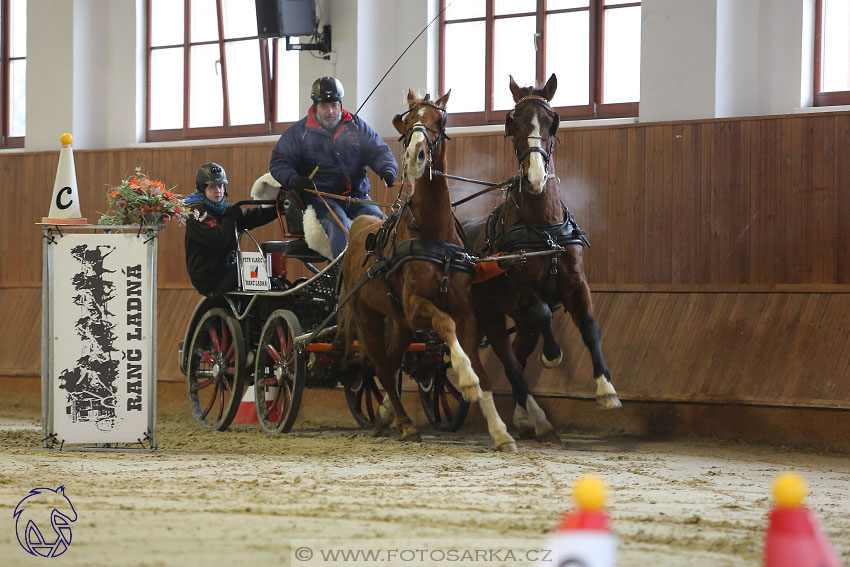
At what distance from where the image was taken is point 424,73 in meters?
10.3

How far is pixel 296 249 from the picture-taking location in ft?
26.9

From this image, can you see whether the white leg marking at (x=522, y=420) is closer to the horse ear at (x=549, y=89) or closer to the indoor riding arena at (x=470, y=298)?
the indoor riding arena at (x=470, y=298)

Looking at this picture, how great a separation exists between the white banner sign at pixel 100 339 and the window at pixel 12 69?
617 cm

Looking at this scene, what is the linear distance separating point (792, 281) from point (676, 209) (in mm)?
1044

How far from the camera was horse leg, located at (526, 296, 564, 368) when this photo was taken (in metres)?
7.06

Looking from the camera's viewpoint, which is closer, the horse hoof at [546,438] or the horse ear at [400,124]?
the horse ear at [400,124]

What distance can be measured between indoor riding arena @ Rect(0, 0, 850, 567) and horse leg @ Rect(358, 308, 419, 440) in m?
0.18

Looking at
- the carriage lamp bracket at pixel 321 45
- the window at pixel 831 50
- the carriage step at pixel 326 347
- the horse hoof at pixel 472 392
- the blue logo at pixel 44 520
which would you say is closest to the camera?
the blue logo at pixel 44 520

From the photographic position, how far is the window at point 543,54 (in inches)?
384

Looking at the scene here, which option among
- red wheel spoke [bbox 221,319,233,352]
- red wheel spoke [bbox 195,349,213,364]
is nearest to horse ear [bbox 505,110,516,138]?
red wheel spoke [bbox 221,319,233,352]

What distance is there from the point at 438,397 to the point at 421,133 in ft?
8.94

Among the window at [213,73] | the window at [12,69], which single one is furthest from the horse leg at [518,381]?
the window at [12,69]

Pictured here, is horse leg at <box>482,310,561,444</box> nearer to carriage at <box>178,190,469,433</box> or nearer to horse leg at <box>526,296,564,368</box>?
horse leg at <box>526,296,564,368</box>
